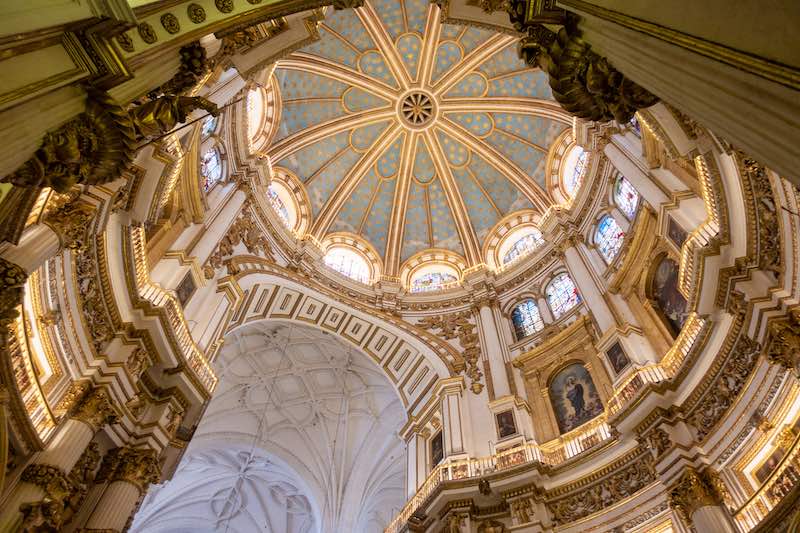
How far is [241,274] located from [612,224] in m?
13.2

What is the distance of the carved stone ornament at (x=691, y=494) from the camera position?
934 centimetres

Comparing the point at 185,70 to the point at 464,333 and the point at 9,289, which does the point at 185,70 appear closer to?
the point at 9,289

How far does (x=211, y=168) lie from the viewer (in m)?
17.3

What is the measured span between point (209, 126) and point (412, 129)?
14.0 m

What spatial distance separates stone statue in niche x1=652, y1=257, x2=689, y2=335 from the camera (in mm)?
13539

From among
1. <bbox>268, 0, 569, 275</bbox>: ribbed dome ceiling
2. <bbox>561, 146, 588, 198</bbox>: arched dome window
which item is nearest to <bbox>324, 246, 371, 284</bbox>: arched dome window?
<bbox>268, 0, 569, 275</bbox>: ribbed dome ceiling

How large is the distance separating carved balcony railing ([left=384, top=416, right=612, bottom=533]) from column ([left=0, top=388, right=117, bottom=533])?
8.37 m

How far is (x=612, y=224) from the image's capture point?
1806cm

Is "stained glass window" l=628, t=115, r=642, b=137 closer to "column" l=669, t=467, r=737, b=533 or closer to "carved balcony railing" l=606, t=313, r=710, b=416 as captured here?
"carved balcony railing" l=606, t=313, r=710, b=416

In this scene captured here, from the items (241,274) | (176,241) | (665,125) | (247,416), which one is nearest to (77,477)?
(176,241)

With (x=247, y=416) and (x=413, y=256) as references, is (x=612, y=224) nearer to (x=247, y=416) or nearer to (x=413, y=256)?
(x=413, y=256)

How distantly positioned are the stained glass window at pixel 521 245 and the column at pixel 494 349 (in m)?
4.03

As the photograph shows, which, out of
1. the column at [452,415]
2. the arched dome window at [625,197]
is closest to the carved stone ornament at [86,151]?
the column at [452,415]

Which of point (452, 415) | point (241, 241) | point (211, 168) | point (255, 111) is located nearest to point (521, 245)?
point (452, 415)
